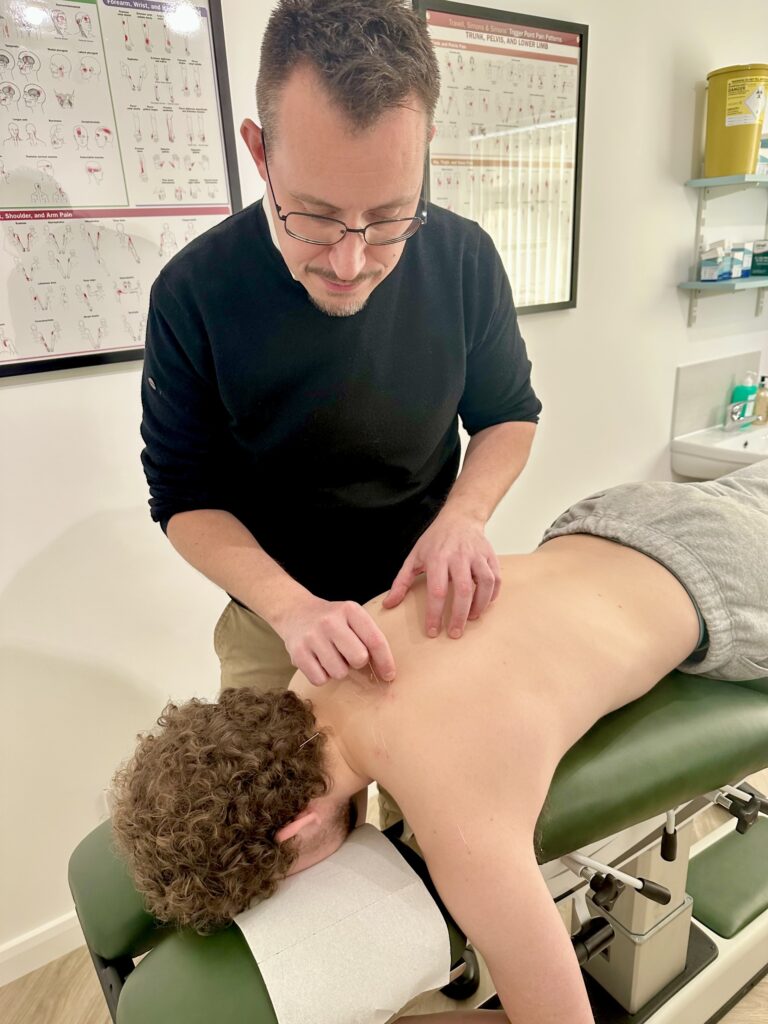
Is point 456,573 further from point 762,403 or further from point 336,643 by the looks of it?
point 762,403

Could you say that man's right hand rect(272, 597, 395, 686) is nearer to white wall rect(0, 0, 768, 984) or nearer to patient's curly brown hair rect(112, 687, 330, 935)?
patient's curly brown hair rect(112, 687, 330, 935)

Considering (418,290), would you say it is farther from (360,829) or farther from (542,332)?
(542,332)

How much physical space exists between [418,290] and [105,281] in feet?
2.32

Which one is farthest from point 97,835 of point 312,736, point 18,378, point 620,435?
point 620,435

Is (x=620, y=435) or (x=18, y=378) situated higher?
(x=18, y=378)

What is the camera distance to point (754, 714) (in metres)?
1.09

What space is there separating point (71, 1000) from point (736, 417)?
9.80 ft

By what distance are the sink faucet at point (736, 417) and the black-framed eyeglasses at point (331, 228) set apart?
8.01 feet

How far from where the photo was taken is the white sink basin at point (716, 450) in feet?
8.76

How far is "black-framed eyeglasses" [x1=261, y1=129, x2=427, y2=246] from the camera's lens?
3.01ft

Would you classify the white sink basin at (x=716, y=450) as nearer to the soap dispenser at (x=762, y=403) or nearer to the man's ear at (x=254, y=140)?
the soap dispenser at (x=762, y=403)

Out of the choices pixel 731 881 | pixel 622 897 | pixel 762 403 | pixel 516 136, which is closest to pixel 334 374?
pixel 622 897

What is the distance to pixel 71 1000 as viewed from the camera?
5.52ft

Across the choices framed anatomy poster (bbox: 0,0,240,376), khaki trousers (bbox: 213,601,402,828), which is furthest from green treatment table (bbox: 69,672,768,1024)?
framed anatomy poster (bbox: 0,0,240,376)
